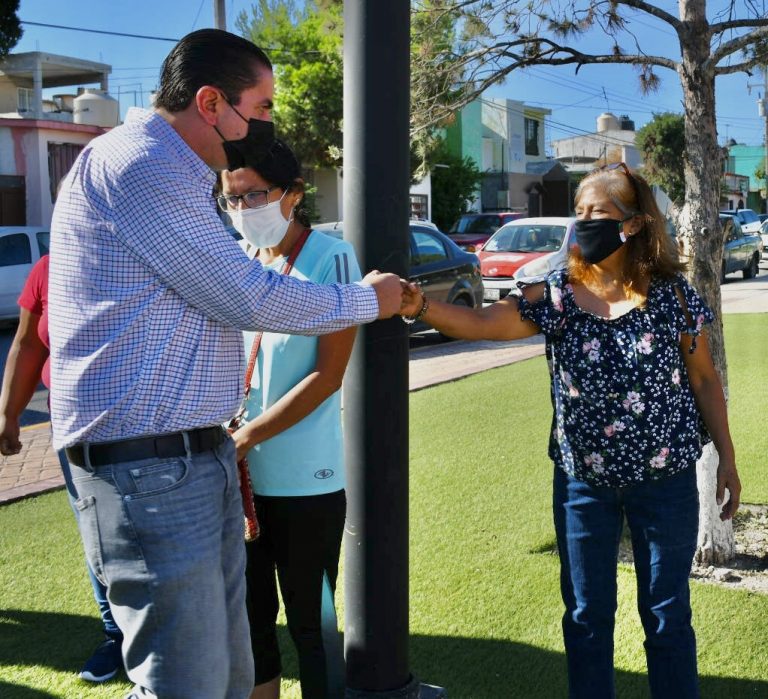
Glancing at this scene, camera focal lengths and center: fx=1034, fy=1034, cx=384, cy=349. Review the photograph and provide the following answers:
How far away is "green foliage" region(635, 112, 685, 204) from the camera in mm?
8881

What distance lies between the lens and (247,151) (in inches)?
108

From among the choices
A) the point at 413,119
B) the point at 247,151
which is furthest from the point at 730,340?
the point at 247,151

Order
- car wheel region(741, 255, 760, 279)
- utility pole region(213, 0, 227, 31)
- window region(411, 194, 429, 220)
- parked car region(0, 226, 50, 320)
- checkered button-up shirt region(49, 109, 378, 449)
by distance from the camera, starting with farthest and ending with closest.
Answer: window region(411, 194, 429, 220) < car wheel region(741, 255, 760, 279) < utility pole region(213, 0, 227, 31) < parked car region(0, 226, 50, 320) < checkered button-up shirt region(49, 109, 378, 449)

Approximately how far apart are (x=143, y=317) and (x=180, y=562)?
0.56 meters

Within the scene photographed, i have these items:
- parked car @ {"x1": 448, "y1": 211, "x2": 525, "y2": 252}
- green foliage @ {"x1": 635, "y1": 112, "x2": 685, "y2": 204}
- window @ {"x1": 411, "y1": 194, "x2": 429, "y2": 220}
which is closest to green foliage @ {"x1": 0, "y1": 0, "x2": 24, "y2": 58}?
parked car @ {"x1": 448, "y1": 211, "x2": 525, "y2": 252}

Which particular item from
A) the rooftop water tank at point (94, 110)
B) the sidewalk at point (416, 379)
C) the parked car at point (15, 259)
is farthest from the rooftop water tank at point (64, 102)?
the sidewalk at point (416, 379)

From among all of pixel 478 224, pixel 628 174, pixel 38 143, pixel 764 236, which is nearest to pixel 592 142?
pixel 764 236

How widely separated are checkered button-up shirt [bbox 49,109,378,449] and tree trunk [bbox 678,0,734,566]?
3130mm

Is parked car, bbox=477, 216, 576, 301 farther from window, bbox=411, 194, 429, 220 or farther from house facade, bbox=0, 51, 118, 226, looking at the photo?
window, bbox=411, 194, 429, 220

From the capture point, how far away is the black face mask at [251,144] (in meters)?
2.59

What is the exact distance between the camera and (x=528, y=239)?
760 inches

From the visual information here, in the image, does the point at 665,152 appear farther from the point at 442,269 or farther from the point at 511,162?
the point at 511,162

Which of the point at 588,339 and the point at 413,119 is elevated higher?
the point at 413,119

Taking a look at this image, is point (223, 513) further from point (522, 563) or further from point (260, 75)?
point (522, 563)
